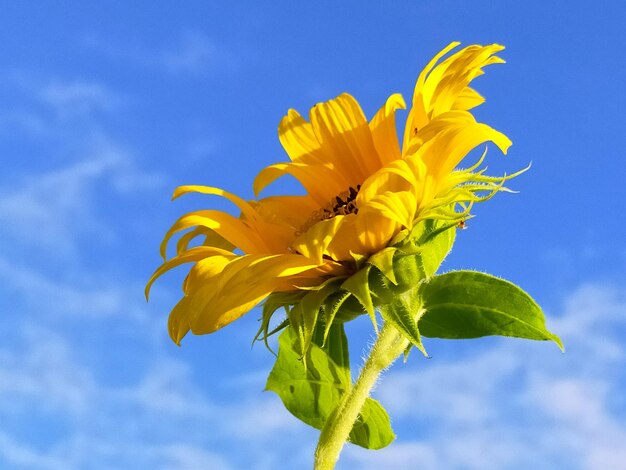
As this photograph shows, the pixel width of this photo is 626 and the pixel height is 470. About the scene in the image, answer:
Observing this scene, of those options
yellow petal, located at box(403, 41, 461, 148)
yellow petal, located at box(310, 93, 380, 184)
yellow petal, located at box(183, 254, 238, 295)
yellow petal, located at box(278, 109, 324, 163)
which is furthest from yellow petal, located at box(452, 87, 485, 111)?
yellow petal, located at box(183, 254, 238, 295)

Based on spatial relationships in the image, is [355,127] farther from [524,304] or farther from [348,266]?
[524,304]

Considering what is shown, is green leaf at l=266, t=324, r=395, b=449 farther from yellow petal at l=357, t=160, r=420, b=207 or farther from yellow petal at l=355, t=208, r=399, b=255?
yellow petal at l=357, t=160, r=420, b=207

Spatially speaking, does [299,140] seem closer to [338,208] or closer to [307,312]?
[338,208]

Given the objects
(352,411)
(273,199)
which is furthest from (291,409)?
(273,199)

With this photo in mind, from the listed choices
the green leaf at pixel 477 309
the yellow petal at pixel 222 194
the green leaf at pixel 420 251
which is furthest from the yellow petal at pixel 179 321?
the green leaf at pixel 477 309

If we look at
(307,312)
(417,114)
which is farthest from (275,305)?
(417,114)

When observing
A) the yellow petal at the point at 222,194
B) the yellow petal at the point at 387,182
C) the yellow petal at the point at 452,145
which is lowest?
the yellow petal at the point at 387,182

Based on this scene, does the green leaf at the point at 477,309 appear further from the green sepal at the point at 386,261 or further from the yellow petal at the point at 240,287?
the yellow petal at the point at 240,287
